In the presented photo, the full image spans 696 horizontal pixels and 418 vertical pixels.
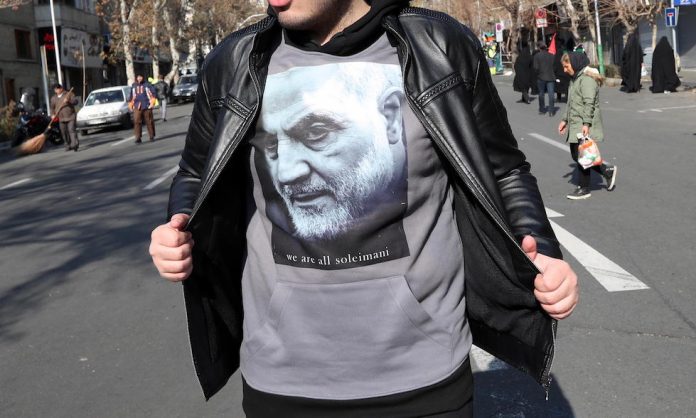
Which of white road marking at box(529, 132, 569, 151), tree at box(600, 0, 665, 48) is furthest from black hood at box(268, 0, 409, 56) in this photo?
tree at box(600, 0, 665, 48)

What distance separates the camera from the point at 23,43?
4662 cm

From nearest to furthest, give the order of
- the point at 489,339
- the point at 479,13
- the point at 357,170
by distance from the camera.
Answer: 1. the point at 357,170
2. the point at 489,339
3. the point at 479,13

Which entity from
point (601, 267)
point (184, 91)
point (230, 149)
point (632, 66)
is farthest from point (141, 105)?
point (184, 91)

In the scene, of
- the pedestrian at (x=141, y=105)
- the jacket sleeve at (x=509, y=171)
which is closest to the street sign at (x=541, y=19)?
the pedestrian at (x=141, y=105)

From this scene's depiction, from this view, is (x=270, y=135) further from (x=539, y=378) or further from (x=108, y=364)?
(x=108, y=364)

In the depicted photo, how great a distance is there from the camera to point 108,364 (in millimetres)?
5043

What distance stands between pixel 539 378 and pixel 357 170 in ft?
2.20

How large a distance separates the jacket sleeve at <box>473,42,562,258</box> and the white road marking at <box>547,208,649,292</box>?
4366 mm

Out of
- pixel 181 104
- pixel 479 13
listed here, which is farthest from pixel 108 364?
pixel 479 13

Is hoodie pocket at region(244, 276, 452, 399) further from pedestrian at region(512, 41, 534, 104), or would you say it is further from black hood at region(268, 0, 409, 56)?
pedestrian at region(512, 41, 534, 104)

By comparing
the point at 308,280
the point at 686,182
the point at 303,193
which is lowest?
the point at 686,182

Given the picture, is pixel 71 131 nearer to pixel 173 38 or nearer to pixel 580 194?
pixel 580 194

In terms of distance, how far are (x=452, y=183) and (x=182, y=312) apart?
171 inches

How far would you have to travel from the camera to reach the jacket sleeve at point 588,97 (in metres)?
10.3
